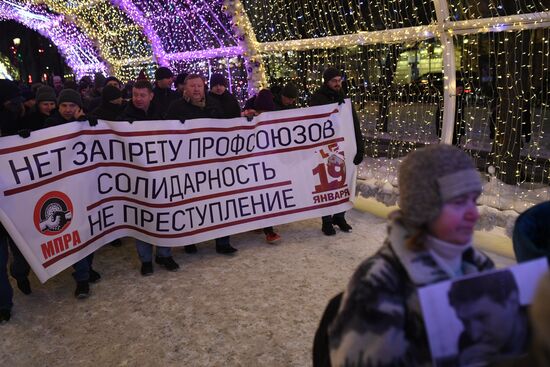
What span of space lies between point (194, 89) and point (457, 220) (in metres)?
3.90

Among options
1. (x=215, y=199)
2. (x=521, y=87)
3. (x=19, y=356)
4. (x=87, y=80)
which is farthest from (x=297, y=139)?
(x=87, y=80)

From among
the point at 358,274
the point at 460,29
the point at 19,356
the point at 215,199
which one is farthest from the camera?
the point at 460,29

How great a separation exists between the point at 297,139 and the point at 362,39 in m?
2.36

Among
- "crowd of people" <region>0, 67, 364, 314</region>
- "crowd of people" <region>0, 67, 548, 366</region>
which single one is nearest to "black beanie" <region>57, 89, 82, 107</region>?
"crowd of people" <region>0, 67, 364, 314</region>

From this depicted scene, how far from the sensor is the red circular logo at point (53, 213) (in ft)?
13.1

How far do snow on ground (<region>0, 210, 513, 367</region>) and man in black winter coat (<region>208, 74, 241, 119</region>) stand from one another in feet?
5.51

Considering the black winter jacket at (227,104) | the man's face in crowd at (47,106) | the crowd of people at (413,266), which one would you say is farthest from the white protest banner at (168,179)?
the crowd of people at (413,266)

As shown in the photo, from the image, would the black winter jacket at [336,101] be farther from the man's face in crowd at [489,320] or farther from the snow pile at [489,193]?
the man's face in crowd at [489,320]

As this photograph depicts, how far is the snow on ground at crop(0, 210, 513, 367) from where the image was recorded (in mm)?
3369

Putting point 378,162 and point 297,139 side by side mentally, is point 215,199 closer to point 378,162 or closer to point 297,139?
point 297,139

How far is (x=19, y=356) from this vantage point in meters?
3.42

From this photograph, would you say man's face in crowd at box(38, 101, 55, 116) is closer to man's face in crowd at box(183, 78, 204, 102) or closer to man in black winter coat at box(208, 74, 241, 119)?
man's face in crowd at box(183, 78, 204, 102)

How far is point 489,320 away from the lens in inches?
53.8

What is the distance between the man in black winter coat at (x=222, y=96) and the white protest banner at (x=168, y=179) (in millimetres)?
1043
